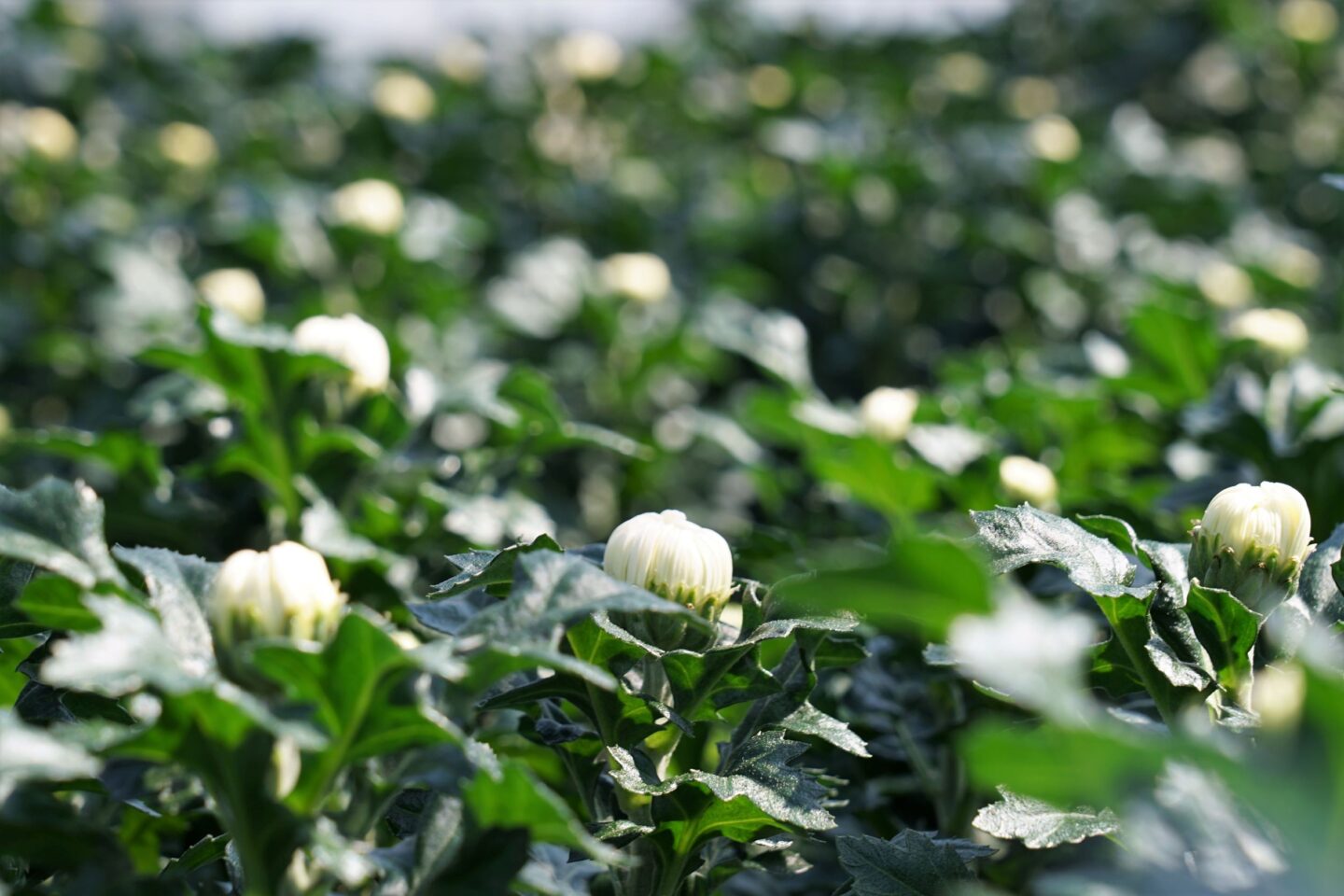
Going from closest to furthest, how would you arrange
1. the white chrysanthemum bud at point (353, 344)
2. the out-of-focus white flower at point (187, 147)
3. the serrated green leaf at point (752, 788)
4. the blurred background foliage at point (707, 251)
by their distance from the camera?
the serrated green leaf at point (752, 788)
the white chrysanthemum bud at point (353, 344)
the blurred background foliage at point (707, 251)
the out-of-focus white flower at point (187, 147)

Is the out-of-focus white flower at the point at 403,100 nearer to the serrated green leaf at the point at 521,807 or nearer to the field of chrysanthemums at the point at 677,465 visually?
the field of chrysanthemums at the point at 677,465

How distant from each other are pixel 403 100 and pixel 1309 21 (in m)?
2.26

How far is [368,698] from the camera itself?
0.81m

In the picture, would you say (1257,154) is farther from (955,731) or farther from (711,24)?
(955,731)

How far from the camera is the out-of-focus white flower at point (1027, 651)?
619mm

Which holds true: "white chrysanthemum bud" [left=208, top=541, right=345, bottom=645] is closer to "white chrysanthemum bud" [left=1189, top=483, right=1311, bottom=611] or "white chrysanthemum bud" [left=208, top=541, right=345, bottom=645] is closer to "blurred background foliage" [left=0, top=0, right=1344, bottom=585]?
"blurred background foliage" [left=0, top=0, right=1344, bottom=585]

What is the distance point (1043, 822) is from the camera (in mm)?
986

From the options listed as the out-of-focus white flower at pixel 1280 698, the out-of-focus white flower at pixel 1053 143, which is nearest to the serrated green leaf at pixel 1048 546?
the out-of-focus white flower at pixel 1280 698

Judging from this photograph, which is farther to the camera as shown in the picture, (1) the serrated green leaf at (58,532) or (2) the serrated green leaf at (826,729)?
(2) the serrated green leaf at (826,729)

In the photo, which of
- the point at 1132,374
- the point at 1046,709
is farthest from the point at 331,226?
the point at 1046,709

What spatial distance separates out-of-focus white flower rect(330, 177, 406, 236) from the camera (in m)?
2.22

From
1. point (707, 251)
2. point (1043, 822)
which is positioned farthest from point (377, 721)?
point (707, 251)

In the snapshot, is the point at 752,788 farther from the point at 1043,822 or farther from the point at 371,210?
the point at 371,210

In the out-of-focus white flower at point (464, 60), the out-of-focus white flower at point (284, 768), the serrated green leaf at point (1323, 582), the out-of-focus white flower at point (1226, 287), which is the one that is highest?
the serrated green leaf at point (1323, 582)
